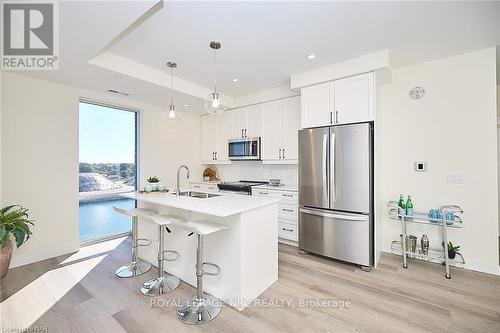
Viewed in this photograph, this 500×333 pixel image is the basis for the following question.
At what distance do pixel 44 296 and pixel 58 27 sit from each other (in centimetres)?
258

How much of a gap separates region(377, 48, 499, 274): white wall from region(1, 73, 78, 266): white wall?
4.71 m

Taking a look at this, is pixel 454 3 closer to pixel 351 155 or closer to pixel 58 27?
pixel 351 155

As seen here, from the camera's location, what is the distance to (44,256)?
10.4ft

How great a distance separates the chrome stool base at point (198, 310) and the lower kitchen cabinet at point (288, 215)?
69.9 inches

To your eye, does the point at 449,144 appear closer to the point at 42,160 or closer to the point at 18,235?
the point at 18,235

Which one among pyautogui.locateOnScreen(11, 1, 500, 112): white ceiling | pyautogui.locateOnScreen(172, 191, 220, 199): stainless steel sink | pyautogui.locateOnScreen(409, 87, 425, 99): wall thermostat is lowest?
pyautogui.locateOnScreen(172, 191, 220, 199): stainless steel sink

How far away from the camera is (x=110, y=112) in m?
4.07

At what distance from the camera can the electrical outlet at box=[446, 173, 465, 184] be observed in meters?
2.88

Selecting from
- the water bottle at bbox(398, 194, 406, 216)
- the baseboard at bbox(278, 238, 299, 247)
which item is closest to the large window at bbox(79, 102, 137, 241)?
the baseboard at bbox(278, 238, 299, 247)

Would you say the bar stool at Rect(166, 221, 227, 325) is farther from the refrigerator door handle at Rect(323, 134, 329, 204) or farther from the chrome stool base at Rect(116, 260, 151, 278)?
the refrigerator door handle at Rect(323, 134, 329, 204)

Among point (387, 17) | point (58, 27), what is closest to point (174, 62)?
point (58, 27)

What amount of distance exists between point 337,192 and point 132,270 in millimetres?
2757

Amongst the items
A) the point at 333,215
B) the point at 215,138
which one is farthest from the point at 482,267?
the point at 215,138

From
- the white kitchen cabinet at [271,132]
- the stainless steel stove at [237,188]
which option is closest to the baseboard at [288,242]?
the stainless steel stove at [237,188]
